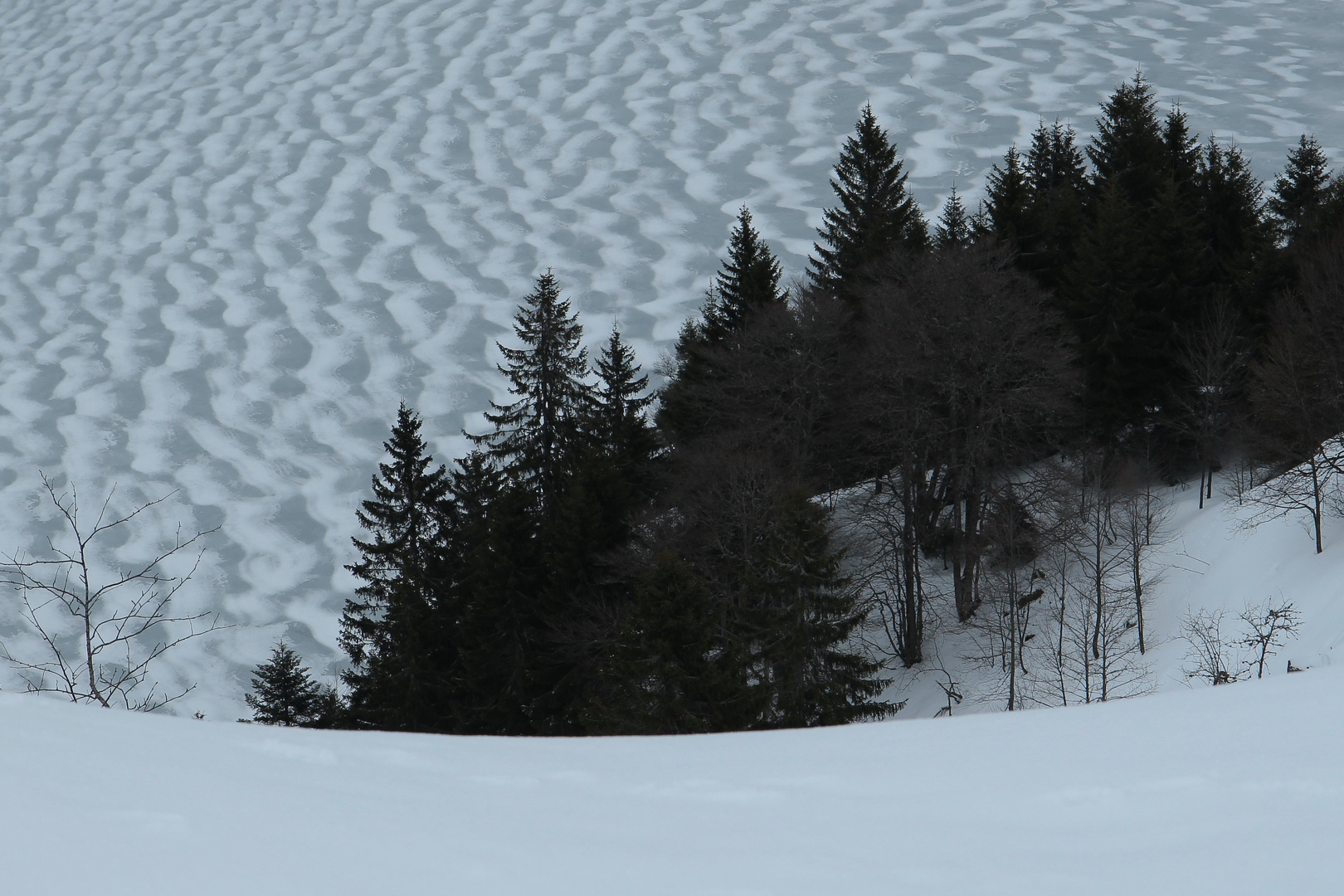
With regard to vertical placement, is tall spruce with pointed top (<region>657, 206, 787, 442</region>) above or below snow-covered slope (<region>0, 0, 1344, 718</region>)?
above

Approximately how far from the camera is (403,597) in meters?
28.1

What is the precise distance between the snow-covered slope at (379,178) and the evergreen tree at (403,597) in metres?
10.4

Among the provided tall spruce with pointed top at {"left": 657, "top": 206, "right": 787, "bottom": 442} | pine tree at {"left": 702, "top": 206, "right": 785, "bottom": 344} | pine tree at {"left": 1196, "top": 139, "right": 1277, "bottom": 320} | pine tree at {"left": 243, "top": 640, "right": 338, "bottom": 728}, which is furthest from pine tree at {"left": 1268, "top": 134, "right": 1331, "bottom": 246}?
pine tree at {"left": 243, "top": 640, "right": 338, "bottom": 728}

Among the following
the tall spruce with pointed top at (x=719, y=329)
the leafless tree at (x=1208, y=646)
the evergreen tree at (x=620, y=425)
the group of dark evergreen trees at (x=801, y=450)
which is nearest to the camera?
the leafless tree at (x=1208, y=646)

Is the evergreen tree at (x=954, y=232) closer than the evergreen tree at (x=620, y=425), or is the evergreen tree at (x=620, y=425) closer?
the evergreen tree at (x=620, y=425)

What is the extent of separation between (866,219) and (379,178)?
5141 centimetres

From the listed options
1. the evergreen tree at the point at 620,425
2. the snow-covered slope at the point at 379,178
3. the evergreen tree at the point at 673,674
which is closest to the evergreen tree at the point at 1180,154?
the evergreen tree at the point at 620,425

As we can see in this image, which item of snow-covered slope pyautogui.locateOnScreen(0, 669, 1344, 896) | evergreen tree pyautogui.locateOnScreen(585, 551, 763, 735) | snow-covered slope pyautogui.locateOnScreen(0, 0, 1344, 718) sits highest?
snow-covered slope pyautogui.locateOnScreen(0, 669, 1344, 896)

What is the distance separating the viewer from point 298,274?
68.6 m

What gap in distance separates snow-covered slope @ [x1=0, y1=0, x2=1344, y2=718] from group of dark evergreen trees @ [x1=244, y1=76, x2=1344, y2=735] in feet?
48.8

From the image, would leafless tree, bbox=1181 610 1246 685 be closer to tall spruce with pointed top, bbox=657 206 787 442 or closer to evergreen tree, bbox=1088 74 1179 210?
tall spruce with pointed top, bbox=657 206 787 442

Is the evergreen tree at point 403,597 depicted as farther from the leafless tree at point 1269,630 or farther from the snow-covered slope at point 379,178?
the leafless tree at point 1269,630

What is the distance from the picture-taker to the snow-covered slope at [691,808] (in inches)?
179

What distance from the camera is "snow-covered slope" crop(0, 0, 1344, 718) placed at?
2061 inches
